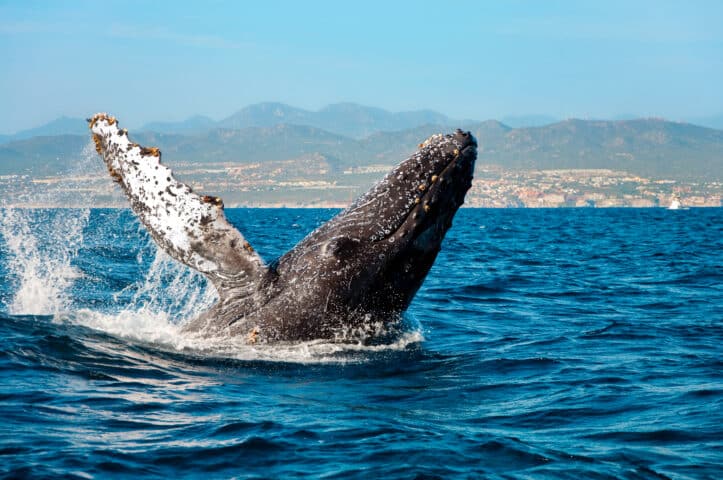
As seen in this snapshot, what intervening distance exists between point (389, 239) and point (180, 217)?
2.19 meters

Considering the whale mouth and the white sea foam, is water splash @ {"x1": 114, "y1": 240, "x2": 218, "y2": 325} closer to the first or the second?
the white sea foam

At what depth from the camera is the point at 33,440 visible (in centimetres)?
582

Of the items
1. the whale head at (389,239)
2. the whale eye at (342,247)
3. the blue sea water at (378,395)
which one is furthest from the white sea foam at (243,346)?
the whale eye at (342,247)

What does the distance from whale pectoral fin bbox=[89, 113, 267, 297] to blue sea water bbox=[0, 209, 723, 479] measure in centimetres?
88

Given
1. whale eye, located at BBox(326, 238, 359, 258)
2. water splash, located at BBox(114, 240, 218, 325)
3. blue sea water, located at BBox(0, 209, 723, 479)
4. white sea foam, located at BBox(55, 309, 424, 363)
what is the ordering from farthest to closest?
water splash, located at BBox(114, 240, 218, 325)
whale eye, located at BBox(326, 238, 359, 258)
white sea foam, located at BBox(55, 309, 424, 363)
blue sea water, located at BBox(0, 209, 723, 479)

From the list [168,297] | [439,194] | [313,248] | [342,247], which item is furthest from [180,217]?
[168,297]

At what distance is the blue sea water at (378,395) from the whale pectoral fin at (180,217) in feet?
2.88

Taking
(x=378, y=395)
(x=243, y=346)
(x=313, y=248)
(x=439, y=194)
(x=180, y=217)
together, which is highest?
(x=439, y=194)

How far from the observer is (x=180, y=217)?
8734mm

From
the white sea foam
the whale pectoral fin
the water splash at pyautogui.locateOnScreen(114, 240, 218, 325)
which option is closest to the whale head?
the white sea foam

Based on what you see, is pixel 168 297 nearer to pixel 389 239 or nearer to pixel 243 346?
pixel 243 346

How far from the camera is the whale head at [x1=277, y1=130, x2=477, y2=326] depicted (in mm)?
9141

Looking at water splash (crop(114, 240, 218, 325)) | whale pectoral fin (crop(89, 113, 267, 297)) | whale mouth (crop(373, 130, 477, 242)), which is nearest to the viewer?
whale pectoral fin (crop(89, 113, 267, 297))

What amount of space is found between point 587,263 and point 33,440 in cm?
1833
